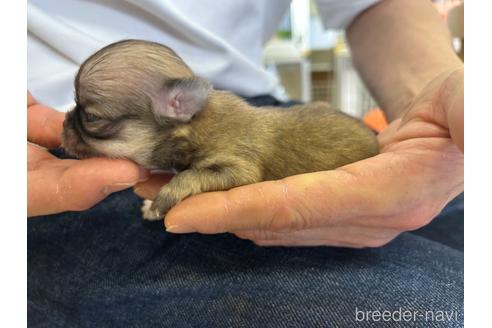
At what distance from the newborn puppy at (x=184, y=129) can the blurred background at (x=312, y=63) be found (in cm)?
285

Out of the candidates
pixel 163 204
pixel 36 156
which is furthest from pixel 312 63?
pixel 163 204

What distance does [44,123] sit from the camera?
1570mm

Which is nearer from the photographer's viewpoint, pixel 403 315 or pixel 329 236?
pixel 403 315

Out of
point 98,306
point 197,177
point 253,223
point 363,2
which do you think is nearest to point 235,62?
point 363,2

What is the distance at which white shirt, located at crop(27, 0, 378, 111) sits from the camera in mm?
1657

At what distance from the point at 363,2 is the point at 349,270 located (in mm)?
1404

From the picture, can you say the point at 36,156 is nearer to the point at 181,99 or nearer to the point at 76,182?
the point at 76,182

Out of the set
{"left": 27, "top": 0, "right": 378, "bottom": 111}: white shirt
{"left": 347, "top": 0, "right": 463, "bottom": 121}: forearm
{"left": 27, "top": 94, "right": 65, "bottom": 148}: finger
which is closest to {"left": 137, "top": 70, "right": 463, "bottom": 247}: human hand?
{"left": 27, "top": 94, "right": 65, "bottom": 148}: finger

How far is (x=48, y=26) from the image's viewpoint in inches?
63.8

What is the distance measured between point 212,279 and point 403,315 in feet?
1.65

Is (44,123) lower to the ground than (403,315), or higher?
higher

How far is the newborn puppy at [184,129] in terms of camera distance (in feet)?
4.13
